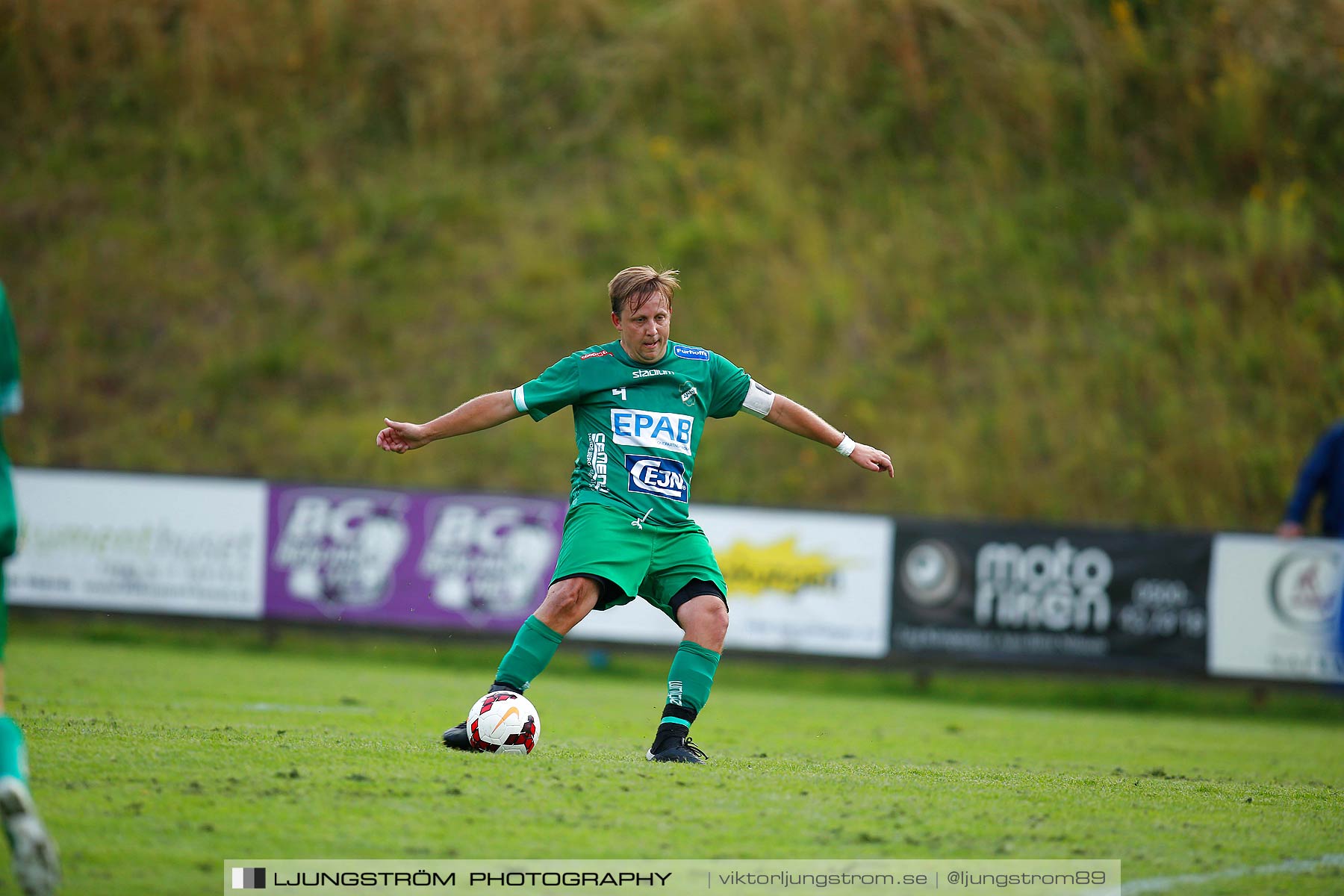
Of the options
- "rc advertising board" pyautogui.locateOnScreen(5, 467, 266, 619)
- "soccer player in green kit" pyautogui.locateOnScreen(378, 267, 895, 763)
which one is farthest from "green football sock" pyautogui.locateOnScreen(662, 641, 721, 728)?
"rc advertising board" pyautogui.locateOnScreen(5, 467, 266, 619)

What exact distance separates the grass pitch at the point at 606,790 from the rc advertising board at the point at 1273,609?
10.3ft

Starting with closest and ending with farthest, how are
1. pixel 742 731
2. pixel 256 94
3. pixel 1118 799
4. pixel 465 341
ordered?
pixel 1118 799
pixel 742 731
pixel 465 341
pixel 256 94

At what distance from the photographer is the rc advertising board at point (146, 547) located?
13.6 m

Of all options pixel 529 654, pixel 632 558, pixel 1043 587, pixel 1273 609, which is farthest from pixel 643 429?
pixel 1273 609

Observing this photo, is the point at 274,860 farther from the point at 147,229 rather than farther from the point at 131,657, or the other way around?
the point at 147,229

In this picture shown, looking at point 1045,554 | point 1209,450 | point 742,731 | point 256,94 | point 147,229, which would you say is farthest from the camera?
point 256,94

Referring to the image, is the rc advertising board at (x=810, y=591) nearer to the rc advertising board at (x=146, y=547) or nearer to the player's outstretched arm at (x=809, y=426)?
the rc advertising board at (x=146, y=547)

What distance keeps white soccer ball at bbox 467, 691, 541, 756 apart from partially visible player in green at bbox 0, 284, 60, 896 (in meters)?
2.02

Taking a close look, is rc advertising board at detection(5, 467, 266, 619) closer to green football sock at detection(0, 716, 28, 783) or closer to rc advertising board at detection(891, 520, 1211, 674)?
rc advertising board at detection(891, 520, 1211, 674)

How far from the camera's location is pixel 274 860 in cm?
366

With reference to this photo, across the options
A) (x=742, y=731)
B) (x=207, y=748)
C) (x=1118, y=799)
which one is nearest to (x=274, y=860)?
(x=207, y=748)

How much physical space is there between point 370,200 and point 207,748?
17418 millimetres

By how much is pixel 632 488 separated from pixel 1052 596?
828 cm

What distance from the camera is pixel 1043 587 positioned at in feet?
42.9
